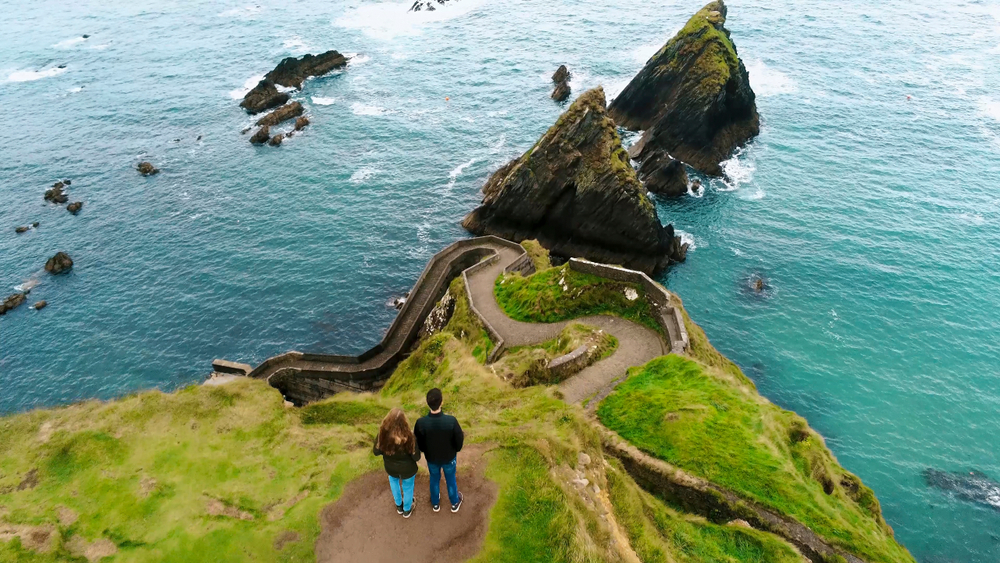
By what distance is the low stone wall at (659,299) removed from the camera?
28609 mm

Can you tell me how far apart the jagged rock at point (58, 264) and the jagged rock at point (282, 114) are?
3224cm

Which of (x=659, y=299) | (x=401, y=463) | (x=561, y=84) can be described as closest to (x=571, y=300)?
(x=659, y=299)

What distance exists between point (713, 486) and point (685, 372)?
6.42 m

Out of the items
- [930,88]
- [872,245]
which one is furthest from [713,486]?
[930,88]

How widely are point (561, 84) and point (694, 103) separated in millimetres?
27192

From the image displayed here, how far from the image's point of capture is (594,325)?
32031 millimetres

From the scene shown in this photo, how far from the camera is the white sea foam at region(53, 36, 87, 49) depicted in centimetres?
12281

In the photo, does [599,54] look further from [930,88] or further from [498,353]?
[498,353]

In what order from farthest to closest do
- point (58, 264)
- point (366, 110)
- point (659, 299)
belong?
point (366, 110) < point (58, 264) < point (659, 299)

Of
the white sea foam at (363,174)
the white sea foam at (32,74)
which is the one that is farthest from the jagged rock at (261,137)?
the white sea foam at (32,74)

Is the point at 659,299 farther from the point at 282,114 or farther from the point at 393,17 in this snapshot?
the point at 393,17

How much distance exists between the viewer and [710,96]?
65.2 m

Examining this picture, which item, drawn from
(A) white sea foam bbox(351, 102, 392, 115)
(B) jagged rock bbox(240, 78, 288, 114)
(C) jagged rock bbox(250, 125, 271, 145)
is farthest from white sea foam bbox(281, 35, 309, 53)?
(C) jagged rock bbox(250, 125, 271, 145)

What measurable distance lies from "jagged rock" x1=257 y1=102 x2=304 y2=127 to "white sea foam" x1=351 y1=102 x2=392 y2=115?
24.4 ft
